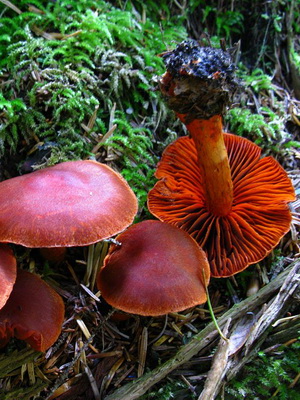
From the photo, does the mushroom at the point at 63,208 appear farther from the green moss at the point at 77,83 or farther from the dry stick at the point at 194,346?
the dry stick at the point at 194,346

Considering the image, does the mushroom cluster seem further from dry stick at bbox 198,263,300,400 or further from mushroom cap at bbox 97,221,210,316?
dry stick at bbox 198,263,300,400

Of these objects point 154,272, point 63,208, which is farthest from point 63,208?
point 154,272

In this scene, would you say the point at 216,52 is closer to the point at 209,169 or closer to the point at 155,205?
the point at 209,169

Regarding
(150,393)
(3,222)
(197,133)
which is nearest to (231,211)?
(197,133)

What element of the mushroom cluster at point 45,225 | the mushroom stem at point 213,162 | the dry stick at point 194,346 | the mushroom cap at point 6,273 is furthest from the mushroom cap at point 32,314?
the mushroom stem at point 213,162

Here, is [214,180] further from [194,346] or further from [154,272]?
[194,346]

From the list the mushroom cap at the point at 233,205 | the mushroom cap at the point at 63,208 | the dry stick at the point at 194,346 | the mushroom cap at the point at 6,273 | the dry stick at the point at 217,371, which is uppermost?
the mushroom cap at the point at 63,208
